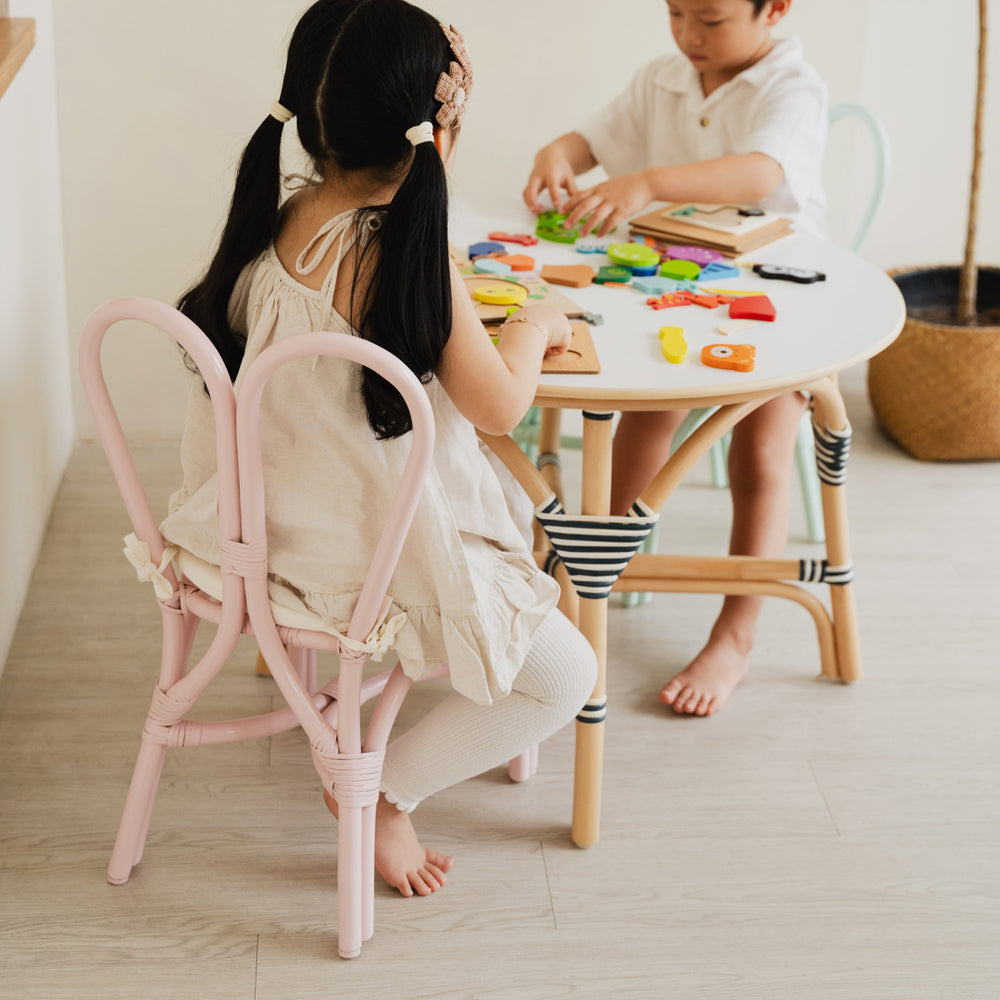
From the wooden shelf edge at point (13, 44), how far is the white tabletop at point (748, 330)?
0.61 m

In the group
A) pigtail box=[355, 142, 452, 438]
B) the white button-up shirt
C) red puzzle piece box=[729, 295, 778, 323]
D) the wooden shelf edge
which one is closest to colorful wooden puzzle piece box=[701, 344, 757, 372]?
red puzzle piece box=[729, 295, 778, 323]

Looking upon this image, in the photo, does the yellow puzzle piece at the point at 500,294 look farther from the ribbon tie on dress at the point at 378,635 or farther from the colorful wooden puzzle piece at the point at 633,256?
the ribbon tie on dress at the point at 378,635

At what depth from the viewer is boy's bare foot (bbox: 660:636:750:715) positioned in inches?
68.2

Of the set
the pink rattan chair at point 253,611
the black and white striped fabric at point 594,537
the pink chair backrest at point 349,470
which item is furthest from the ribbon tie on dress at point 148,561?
the black and white striped fabric at point 594,537

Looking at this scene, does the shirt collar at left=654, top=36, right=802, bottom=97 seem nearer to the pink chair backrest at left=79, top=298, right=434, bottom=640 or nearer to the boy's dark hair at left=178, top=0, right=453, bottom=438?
the boy's dark hair at left=178, top=0, right=453, bottom=438

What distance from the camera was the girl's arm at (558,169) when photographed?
1833mm

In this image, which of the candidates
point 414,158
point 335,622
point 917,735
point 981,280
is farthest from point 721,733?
point 981,280

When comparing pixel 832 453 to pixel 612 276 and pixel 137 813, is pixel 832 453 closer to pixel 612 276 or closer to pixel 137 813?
pixel 612 276

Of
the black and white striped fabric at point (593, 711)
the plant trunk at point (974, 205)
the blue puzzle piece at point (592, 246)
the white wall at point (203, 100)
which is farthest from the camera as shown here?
the plant trunk at point (974, 205)

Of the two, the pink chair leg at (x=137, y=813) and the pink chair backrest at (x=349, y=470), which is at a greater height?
the pink chair backrest at (x=349, y=470)

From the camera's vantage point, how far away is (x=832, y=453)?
1.70 metres

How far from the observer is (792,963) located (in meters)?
1.32

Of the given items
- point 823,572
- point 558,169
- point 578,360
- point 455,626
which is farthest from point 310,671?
point 558,169

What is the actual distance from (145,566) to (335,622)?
0.21 meters
